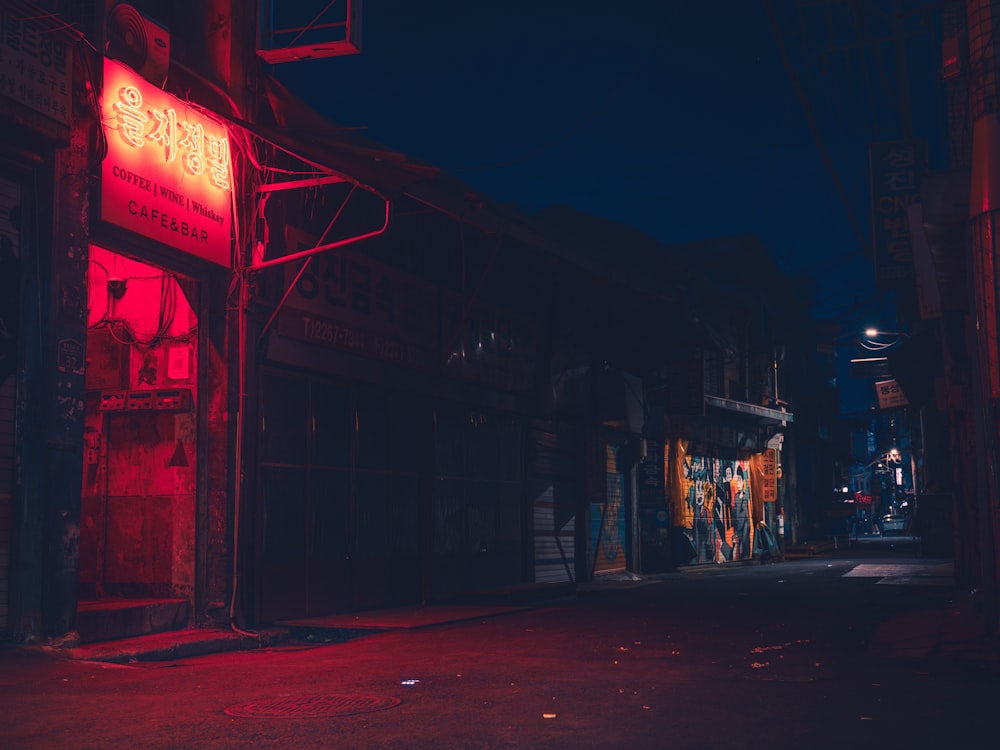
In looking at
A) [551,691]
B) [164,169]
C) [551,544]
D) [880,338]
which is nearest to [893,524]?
[880,338]

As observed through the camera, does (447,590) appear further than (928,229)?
Yes

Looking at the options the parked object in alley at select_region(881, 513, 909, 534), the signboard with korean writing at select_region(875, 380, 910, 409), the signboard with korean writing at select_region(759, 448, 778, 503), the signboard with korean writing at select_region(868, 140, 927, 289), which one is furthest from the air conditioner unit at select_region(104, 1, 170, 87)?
the parked object in alley at select_region(881, 513, 909, 534)

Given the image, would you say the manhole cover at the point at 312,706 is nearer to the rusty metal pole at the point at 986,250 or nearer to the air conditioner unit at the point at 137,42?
the rusty metal pole at the point at 986,250

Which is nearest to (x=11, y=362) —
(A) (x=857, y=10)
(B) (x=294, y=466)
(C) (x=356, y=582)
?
Result: (B) (x=294, y=466)

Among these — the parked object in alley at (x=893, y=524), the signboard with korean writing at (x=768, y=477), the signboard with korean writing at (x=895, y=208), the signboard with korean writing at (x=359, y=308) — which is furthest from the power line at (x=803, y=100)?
the parked object in alley at (x=893, y=524)

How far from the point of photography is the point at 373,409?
1655 centimetres

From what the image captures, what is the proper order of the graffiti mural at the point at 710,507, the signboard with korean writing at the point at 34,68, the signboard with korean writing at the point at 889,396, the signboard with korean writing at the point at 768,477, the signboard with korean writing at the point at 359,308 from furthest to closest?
the signboard with korean writing at the point at 768,477 → the signboard with korean writing at the point at 889,396 → the graffiti mural at the point at 710,507 → the signboard with korean writing at the point at 359,308 → the signboard with korean writing at the point at 34,68

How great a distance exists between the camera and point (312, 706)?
294 inches

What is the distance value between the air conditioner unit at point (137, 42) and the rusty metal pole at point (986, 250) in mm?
8524

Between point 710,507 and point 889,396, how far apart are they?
6814 millimetres

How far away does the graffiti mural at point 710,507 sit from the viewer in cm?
3020

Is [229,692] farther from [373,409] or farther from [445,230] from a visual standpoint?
[445,230]

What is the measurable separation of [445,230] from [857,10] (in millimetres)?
7457

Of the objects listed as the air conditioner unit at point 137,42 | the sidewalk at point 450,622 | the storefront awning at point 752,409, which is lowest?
the sidewalk at point 450,622
